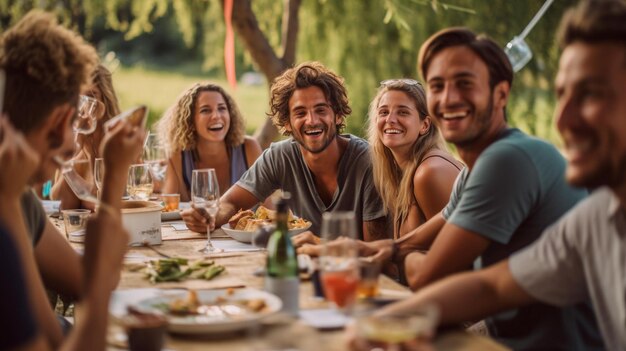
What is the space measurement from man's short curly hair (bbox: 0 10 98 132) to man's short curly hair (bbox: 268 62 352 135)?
1.81 m

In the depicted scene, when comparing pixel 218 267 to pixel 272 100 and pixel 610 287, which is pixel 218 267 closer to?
pixel 610 287

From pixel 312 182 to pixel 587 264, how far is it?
206 cm

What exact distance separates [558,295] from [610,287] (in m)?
0.14

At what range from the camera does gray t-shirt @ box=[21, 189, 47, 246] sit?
207 centimetres

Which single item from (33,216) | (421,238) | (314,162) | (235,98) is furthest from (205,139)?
(33,216)

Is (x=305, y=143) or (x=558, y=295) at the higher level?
(x=305, y=143)

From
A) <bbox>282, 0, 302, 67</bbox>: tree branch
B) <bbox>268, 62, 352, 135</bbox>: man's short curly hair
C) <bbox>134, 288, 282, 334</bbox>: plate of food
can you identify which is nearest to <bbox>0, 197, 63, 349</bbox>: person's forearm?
<bbox>134, 288, 282, 334</bbox>: plate of food

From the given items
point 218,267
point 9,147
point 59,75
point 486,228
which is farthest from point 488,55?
point 9,147

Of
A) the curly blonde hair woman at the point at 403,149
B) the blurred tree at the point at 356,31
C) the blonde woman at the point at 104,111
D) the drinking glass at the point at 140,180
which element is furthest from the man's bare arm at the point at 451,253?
the blurred tree at the point at 356,31

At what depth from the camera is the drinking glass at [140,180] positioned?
11.7 feet

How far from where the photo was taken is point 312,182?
3734mm

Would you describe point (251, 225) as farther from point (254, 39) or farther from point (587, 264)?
point (254, 39)

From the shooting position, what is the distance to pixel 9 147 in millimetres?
1572

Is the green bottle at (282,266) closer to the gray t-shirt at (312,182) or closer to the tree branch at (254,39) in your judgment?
the gray t-shirt at (312,182)
